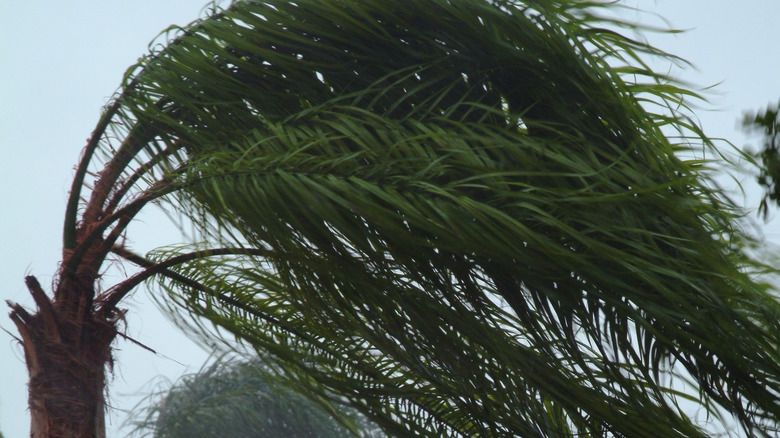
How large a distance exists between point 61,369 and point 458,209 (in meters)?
0.87

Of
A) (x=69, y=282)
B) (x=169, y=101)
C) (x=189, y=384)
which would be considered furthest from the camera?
(x=189, y=384)

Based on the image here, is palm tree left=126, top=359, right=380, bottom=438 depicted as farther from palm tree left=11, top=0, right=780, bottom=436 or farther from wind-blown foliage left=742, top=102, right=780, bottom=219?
wind-blown foliage left=742, top=102, right=780, bottom=219

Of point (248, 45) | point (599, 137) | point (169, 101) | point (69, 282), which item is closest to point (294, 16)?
point (248, 45)

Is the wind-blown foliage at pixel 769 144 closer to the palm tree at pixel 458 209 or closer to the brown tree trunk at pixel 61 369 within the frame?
the palm tree at pixel 458 209

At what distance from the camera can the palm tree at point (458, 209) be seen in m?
1.09

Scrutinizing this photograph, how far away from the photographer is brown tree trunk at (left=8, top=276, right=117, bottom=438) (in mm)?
1459

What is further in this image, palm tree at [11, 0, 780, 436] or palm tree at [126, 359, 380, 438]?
palm tree at [126, 359, 380, 438]

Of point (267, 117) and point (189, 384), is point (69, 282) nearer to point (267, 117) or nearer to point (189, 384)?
point (267, 117)

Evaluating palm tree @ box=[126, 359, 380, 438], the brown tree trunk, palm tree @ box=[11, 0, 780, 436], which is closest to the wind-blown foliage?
palm tree @ box=[11, 0, 780, 436]

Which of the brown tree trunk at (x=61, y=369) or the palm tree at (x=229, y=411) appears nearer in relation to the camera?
the brown tree trunk at (x=61, y=369)

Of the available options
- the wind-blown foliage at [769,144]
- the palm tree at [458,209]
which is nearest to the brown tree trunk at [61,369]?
the palm tree at [458,209]

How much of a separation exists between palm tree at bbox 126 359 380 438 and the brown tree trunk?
144 centimetres

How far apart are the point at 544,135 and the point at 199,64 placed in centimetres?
59

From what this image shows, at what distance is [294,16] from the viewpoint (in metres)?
1.31
